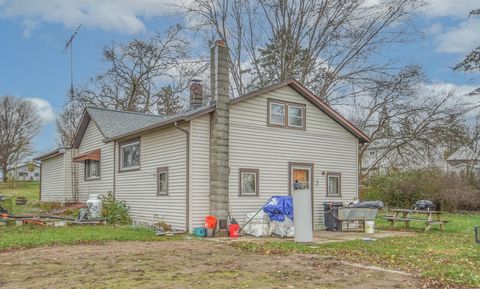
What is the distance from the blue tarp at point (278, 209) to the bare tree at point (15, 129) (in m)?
39.2

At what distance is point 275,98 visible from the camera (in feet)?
50.2

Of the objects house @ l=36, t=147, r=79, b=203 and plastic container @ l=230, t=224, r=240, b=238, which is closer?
plastic container @ l=230, t=224, r=240, b=238

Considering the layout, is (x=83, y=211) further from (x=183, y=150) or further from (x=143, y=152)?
(x=183, y=150)

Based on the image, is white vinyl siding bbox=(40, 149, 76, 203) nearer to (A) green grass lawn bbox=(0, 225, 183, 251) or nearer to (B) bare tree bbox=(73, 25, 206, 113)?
(A) green grass lawn bbox=(0, 225, 183, 251)

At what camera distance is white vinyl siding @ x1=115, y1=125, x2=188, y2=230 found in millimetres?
13906

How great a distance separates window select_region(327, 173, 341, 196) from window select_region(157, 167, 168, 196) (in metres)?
5.68

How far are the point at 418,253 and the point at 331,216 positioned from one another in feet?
18.4

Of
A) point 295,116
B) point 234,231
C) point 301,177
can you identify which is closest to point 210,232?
point 234,231

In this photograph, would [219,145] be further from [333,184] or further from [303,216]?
[333,184]

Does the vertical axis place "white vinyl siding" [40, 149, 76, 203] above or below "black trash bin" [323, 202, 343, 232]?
above

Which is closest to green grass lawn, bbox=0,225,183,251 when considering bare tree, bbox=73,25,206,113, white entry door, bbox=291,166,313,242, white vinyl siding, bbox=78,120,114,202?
white entry door, bbox=291,166,313,242

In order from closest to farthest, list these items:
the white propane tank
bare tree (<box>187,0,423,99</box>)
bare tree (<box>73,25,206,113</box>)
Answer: the white propane tank, bare tree (<box>187,0,423,99</box>), bare tree (<box>73,25,206,113</box>)

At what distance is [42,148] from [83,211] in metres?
34.3

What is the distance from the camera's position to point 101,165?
741 inches
